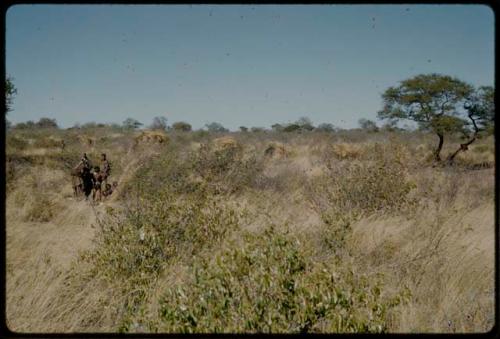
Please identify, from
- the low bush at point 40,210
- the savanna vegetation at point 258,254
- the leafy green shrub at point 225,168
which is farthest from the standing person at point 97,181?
the leafy green shrub at point 225,168

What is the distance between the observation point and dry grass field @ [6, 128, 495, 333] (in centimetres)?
258

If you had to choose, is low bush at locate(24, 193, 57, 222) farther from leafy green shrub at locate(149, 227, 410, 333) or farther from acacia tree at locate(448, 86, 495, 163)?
acacia tree at locate(448, 86, 495, 163)

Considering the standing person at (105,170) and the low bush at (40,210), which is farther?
the standing person at (105,170)

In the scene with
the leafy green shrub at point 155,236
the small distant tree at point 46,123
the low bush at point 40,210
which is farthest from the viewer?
the small distant tree at point 46,123

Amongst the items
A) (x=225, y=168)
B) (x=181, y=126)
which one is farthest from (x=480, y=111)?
(x=181, y=126)

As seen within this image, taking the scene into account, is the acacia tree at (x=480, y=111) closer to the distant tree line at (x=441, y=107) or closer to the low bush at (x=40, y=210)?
the distant tree line at (x=441, y=107)

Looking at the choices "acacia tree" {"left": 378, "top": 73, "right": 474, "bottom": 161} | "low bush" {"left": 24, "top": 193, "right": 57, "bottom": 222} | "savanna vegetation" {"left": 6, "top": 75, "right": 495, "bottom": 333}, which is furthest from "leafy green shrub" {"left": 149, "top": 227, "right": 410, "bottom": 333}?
"acacia tree" {"left": 378, "top": 73, "right": 474, "bottom": 161}

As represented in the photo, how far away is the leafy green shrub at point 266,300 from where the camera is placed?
8.17 ft

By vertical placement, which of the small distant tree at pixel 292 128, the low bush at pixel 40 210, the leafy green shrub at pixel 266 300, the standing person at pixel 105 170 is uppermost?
the small distant tree at pixel 292 128

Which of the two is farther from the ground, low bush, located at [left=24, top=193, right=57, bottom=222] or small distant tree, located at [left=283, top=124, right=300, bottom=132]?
small distant tree, located at [left=283, top=124, right=300, bottom=132]

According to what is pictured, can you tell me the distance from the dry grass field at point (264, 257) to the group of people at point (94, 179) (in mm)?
432

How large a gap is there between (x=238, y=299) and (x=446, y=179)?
17.8 feet

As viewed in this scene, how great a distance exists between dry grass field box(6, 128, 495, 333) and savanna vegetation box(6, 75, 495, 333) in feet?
0.04

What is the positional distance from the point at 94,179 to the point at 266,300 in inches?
265
